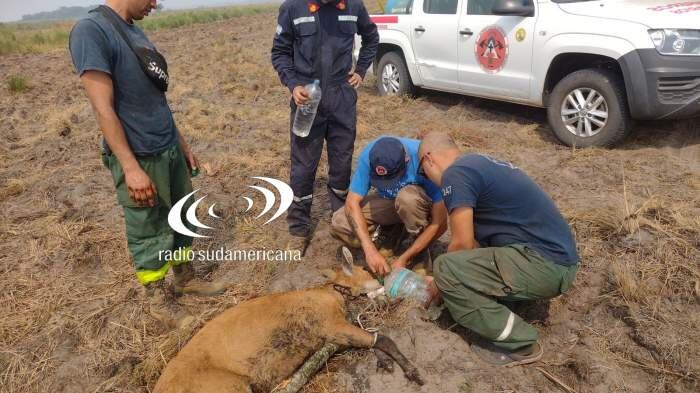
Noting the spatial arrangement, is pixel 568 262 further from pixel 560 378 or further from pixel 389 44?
pixel 389 44

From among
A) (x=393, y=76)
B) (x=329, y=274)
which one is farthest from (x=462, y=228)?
(x=393, y=76)

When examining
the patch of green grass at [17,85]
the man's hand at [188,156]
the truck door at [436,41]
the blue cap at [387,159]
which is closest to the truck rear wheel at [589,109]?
the truck door at [436,41]

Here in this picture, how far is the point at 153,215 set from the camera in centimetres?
274

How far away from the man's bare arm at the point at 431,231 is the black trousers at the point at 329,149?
1002mm

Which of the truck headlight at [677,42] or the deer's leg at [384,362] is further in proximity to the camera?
the truck headlight at [677,42]

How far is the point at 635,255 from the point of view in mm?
3152

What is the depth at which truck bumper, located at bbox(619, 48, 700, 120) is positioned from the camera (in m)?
4.05

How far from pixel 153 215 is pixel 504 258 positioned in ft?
6.90

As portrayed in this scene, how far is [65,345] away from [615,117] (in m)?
5.14

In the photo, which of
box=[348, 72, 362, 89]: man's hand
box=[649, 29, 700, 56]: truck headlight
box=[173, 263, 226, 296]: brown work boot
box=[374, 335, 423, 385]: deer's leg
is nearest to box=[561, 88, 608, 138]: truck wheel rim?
box=[649, 29, 700, 56]: truck headlight

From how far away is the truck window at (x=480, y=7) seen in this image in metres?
5.58

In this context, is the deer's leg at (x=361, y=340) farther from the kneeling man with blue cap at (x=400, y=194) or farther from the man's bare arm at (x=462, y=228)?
the man's bare arm at (x=462, y=228)

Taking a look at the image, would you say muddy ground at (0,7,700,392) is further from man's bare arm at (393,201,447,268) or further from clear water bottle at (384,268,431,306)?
man's bare arm at (393,201,447,268)

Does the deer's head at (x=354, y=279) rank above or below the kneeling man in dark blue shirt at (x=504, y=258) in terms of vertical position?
below
